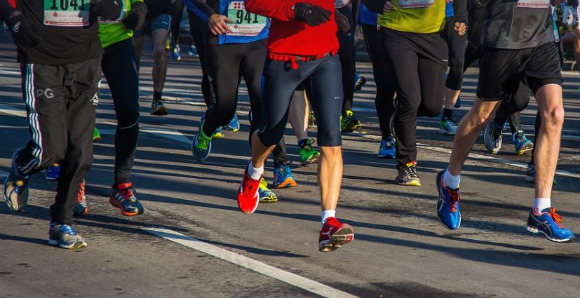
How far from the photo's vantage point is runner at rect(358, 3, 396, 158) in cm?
1040

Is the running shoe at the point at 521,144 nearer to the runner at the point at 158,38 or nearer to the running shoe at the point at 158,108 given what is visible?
the runner at the point at 158,38

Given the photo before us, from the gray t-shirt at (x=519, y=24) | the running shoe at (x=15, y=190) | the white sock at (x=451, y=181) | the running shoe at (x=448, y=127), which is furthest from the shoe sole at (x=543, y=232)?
the running shoe at (x=448, y=127)

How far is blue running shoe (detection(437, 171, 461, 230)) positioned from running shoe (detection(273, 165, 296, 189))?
171 centimetres

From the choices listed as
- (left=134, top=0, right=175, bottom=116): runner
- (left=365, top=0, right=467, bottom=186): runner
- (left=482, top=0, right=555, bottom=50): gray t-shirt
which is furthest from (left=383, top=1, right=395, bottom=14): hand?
(left=134, top=0, right=175, bottom=116): runner

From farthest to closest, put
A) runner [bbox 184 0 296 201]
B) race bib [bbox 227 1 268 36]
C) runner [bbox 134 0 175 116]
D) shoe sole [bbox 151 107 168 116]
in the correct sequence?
1. shoe sole [bbox 151 107 168 116]
2. runner [bbox 134 0 175 116]
3. race bib [bbox 227 1 268 36]
4. runner [bbox 184 0 296 201]

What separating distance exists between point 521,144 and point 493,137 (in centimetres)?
27

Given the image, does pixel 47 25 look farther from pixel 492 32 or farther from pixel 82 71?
pixel 492 32

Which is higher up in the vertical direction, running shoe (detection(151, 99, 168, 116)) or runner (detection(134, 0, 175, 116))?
runner (detection(134, 0, 175, 116))

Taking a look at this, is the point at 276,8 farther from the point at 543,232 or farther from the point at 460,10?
the point at 460,10

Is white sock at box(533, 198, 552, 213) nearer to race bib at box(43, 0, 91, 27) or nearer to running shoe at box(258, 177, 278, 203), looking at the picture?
running shoe at box(258, 177, 278, 203)

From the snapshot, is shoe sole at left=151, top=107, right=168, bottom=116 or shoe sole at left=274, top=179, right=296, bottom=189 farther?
shoe sole at left=151, top=107, right=168, bottom=116

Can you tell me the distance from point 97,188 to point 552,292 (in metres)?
4.05

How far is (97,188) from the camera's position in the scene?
8.92 metres

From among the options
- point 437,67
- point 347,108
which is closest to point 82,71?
point 437,67
